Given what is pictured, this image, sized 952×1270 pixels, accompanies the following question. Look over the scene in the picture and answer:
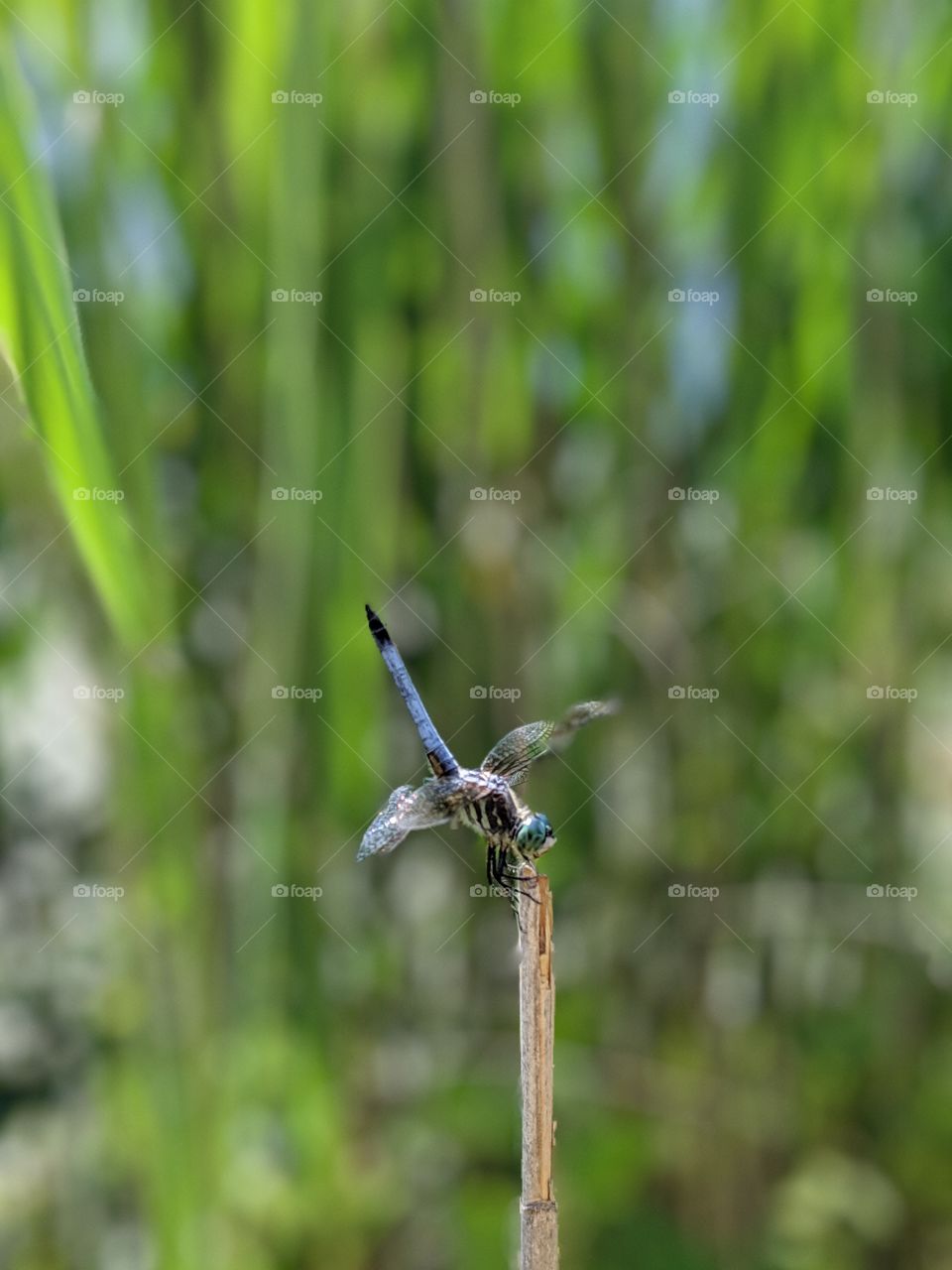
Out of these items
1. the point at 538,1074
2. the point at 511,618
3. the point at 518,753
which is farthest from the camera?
the point at 511,618

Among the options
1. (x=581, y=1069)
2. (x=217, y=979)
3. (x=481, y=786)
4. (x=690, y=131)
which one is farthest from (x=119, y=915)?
(x=690, y=131)

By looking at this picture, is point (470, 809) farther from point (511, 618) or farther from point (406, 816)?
point (511, 618)

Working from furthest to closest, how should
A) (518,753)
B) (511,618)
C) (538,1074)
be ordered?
(511,618), (518,753), (538,1074)

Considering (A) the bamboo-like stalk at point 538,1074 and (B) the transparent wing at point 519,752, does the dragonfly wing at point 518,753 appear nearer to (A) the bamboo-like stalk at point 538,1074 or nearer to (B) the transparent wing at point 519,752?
(B) the transparent wing at point 519,752

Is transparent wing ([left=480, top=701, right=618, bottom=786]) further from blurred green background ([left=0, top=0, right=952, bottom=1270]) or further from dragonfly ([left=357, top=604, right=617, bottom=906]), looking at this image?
blurred green background ([left=0, top=0, right=952, bottom=1270])

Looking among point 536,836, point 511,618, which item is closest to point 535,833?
point 536,836

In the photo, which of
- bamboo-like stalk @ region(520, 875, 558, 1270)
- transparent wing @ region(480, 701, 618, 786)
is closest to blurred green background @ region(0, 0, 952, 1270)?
transparent wing @ region(480, 701, 618, 786)
